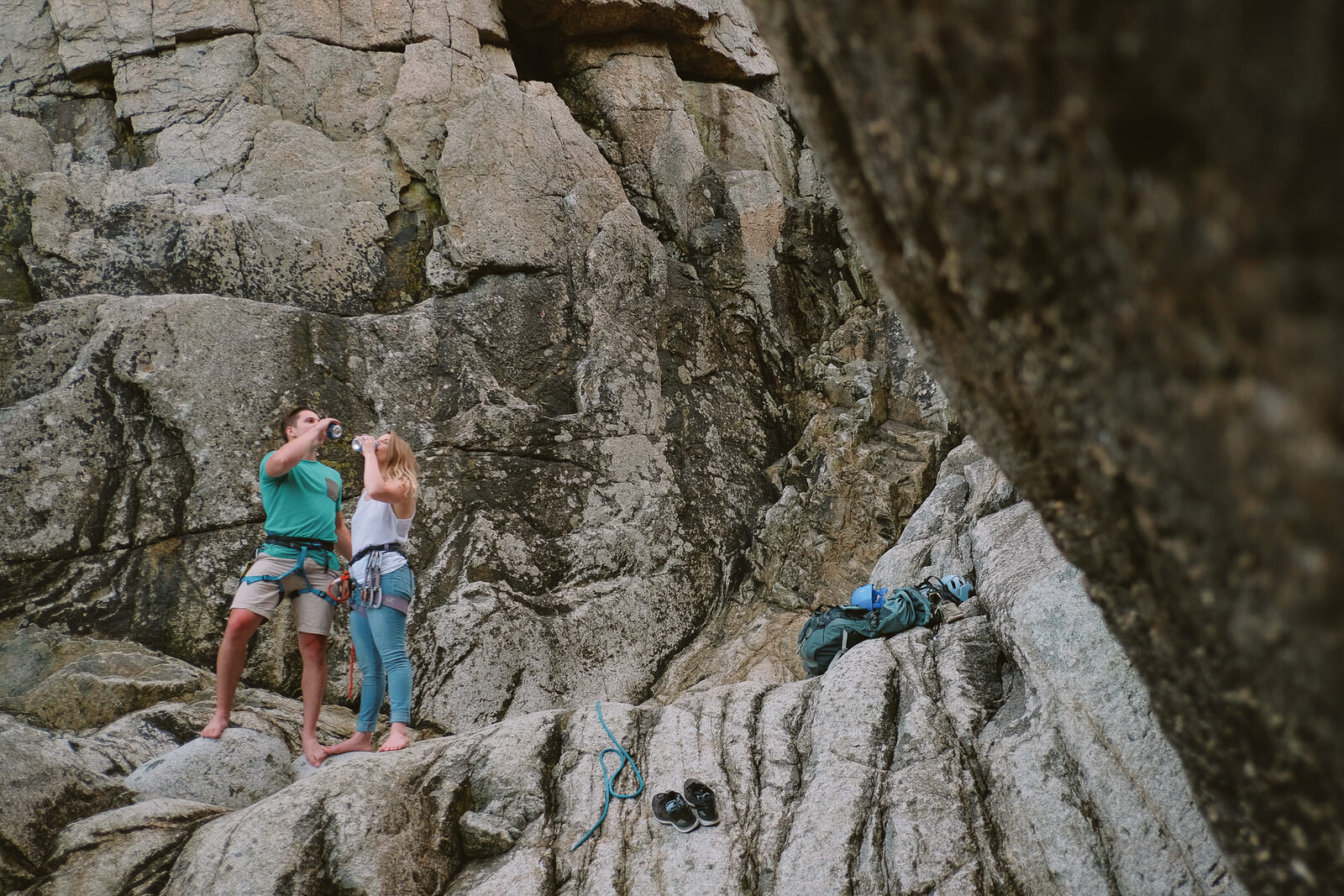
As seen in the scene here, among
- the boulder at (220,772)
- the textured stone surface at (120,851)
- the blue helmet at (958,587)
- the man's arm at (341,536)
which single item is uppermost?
the blue helmet at (958,587)

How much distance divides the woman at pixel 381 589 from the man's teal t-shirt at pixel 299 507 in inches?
14.8

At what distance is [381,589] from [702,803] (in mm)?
2650

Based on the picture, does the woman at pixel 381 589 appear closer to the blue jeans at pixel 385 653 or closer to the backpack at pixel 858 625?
the blue jeans at pixel 385 653

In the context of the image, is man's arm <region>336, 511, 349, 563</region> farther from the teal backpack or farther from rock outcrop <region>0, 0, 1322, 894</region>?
the teal backpack

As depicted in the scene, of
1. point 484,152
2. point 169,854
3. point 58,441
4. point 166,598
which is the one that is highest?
point 484,152

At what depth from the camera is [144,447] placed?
320 inches

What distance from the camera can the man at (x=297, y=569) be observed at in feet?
19.3

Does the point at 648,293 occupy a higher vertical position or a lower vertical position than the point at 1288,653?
higher

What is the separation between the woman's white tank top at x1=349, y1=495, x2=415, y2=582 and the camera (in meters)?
5.78

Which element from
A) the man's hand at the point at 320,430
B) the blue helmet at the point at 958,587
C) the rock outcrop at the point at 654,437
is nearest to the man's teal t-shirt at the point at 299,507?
the man's hand at the point at 320,430

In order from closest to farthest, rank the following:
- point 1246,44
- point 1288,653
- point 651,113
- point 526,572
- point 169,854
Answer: point 1246,44 → point 1288,653 → point 169,854 → point 526,572 → point 651,113

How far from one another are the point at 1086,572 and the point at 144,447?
8.60 m

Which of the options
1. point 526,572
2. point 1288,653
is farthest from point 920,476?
point 1288,653

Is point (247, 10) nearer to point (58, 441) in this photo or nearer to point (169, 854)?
point (58, 441)
